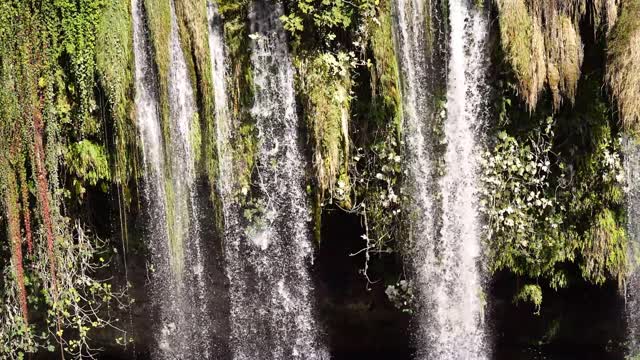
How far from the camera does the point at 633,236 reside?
640 centimetres

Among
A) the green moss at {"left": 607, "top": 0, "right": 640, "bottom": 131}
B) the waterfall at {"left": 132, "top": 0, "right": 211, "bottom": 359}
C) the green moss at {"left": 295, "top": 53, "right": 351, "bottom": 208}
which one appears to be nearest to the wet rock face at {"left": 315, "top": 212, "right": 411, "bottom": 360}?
the green moss at {"left": 295, "top": 53, "right": 351, "bottom": 208}

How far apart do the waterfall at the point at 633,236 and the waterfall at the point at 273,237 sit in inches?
110

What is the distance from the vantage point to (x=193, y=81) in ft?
19.9

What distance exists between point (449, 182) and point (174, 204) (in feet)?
7.95

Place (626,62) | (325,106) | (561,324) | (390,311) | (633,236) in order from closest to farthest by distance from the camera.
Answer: (626,62) < (325,106) < (633,236) < (561,324) < (390,311)

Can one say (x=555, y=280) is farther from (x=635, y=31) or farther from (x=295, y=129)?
(x=295, y=129)

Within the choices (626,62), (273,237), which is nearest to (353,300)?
(273,237)

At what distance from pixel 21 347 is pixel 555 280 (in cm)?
500

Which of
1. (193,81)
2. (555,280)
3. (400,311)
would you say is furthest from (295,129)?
(555,280)

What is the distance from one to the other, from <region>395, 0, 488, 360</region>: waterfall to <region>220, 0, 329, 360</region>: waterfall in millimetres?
999

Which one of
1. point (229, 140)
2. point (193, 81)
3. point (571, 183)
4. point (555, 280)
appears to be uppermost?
point (193, 81)

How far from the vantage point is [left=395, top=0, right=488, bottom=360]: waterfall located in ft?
20.1

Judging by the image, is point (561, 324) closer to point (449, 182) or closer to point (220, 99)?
point (449, 182)

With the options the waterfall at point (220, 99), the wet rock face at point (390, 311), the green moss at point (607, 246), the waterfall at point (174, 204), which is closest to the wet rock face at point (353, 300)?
the wet rock face at point (390, 311)
